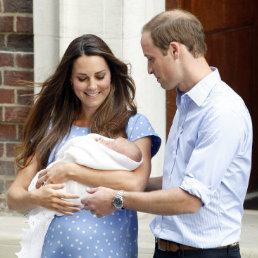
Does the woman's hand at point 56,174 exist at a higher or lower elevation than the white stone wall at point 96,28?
lower

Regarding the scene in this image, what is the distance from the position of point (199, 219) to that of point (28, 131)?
3.47 feet

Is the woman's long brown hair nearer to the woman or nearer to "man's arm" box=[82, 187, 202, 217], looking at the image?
the woman

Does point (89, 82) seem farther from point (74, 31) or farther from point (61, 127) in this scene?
point (74, 31)

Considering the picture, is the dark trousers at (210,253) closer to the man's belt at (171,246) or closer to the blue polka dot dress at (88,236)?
the man's belt at (171,246)

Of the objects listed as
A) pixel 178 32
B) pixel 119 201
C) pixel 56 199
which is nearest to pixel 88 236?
pixel 56 199

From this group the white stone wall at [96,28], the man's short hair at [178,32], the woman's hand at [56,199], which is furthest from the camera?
the white stone wall at [96,28]

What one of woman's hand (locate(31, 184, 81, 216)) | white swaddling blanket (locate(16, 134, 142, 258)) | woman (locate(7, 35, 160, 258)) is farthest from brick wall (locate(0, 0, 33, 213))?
woman's hand (locate(31, 184, 81, 216))

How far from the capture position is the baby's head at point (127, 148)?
329 centimetres

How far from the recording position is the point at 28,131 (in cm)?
363

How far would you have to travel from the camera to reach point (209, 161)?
109 inches

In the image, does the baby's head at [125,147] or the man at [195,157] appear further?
the baby's head at [125,147]

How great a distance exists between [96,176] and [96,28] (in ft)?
5.95

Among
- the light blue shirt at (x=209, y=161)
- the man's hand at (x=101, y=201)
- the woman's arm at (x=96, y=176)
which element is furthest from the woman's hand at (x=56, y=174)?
the light blue shirt at (x=209, y=161)

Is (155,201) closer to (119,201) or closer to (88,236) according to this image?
(119,201)
